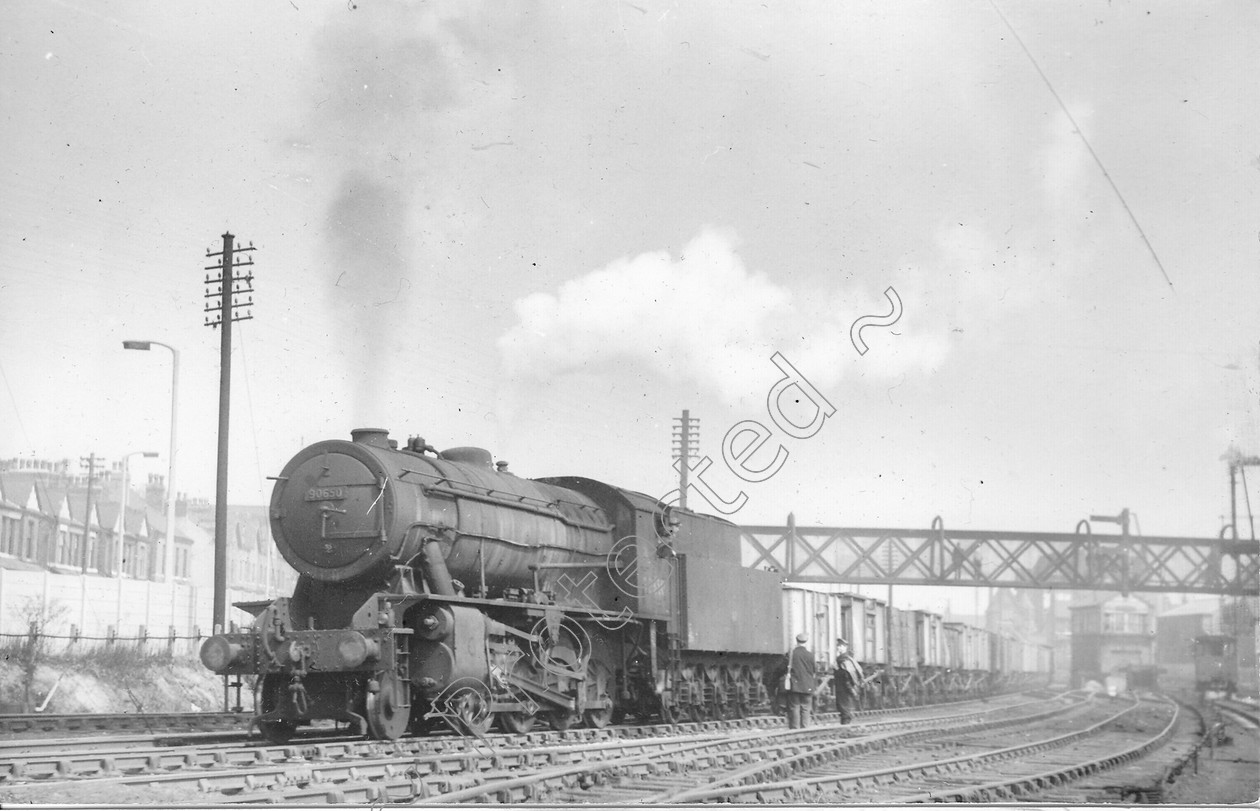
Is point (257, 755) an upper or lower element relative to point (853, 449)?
lower

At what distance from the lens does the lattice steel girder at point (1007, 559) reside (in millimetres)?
27156

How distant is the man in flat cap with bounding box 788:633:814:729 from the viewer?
61.2 ft

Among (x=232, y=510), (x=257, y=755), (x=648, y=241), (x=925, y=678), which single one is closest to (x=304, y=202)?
(x=648, y=241)

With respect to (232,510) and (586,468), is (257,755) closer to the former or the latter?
(586,468)

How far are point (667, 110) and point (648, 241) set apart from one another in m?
1.92

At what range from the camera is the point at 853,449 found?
720 inches

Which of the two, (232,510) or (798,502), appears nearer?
(798,502)

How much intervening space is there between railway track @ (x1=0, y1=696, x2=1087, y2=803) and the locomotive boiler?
0.60 meters

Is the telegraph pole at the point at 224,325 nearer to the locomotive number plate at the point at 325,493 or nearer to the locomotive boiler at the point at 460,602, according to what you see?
the locomotive boiler at the point at 460,602

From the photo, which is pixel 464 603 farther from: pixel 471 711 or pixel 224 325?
pixel 224 325

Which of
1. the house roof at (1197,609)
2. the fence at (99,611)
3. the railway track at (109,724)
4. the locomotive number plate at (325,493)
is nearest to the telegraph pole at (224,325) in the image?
the fence at (99,611)

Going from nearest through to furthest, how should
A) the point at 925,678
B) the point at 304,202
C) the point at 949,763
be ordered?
the point at 949,763
the point at 304,202
the point at 925,678

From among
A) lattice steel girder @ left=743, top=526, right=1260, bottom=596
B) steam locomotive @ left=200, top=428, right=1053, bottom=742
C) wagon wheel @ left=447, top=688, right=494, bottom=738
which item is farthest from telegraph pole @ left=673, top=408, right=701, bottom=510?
wagon wheel @ left=447, top=688, right=494, bottom=738

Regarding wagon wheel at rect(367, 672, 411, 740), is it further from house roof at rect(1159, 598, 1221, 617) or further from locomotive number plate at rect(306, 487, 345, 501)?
house roof at rect(1159, 598, 1221, 617)
